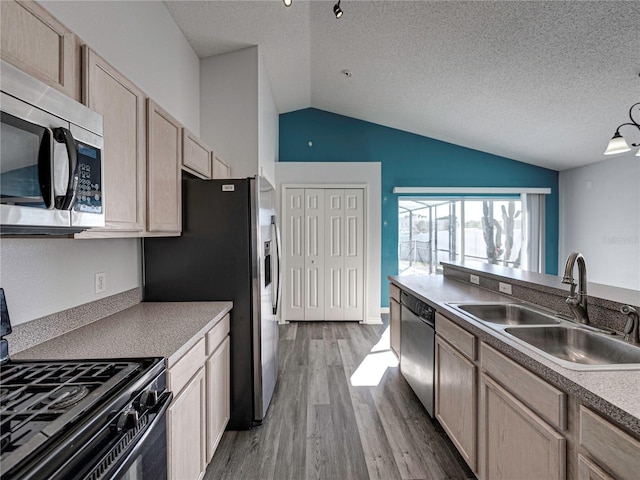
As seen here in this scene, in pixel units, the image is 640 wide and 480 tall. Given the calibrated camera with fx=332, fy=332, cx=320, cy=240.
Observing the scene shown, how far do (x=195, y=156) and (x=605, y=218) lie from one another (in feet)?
18.7

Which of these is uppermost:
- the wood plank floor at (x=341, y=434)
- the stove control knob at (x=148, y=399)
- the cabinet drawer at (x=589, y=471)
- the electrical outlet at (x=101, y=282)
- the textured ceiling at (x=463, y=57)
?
the textured ceiling at (x=463, y=57)

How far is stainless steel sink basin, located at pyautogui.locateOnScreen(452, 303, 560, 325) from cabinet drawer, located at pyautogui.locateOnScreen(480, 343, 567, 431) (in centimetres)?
54

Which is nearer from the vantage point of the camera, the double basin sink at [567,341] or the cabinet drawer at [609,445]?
the cabinet drawer at [609,445]

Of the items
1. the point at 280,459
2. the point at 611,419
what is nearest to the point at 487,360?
the point at 611,419

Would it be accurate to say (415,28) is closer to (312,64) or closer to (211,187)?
(312,64)

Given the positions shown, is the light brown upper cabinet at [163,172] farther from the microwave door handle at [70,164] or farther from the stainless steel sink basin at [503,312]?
the stainless steel sink basin at [503,312]

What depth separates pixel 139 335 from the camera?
5.06 feet

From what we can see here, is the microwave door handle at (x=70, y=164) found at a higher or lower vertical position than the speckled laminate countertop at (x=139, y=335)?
higher

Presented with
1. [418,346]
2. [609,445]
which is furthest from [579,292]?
[418,346]

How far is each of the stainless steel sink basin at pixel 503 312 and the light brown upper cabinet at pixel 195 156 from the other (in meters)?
2.00

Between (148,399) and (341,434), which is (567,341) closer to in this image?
(341,434)

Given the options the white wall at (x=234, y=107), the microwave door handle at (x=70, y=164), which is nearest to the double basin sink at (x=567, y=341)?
the microwave door handle at (x=70, y=164)

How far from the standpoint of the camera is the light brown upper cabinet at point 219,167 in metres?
2.90

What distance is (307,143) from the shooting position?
18.6 ft
